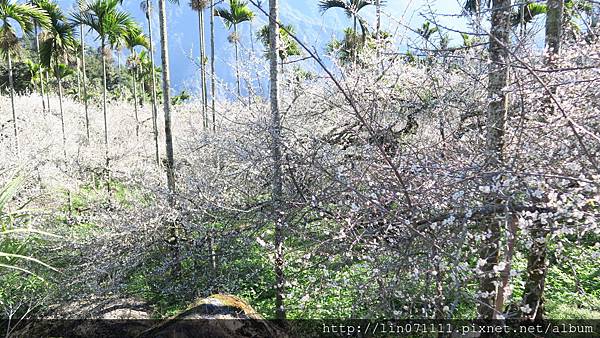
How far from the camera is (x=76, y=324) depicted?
5.27 m

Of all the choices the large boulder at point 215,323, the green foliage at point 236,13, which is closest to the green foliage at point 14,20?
the green foliage at point 236,13

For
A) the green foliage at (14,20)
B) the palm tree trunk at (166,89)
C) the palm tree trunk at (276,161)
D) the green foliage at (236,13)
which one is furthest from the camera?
the green foliage at (236,13)

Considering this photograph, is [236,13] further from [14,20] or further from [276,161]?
[276,161]

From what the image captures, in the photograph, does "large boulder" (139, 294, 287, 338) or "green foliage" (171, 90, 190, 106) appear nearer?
"large boulder" (139, 294, 287, 338)

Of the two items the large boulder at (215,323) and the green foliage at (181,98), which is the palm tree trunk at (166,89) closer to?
the large boulder at (215,323)

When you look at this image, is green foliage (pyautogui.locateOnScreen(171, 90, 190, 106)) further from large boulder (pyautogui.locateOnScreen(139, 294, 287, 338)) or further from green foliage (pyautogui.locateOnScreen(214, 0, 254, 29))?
large boulder (pyautogui.locateOnScreen(139, 294, 287, 338))

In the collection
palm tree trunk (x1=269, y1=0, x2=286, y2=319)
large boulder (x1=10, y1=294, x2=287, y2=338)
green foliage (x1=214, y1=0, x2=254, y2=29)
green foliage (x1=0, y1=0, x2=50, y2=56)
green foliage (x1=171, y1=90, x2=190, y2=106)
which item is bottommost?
large boulder (x1=10, y1=294, x2=287, y2=338)

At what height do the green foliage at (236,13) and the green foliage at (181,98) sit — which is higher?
the green foliage at (236,13)

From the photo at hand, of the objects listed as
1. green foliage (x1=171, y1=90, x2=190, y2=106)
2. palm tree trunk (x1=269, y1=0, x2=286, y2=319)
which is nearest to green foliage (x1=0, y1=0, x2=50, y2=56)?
palm tree trunk (x1=269, y1=0, x2=286, y2=319)

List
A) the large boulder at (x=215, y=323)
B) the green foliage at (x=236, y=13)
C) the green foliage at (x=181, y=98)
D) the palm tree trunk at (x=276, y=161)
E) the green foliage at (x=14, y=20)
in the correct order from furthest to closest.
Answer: the green foliage at (x=181, y=98)
the green foliage at (x=236, y=13)
the green foliage at (x=14, y=20)
the palm tree trunk at (x=276, y=161)
the large boulder at (x=215, y=323)

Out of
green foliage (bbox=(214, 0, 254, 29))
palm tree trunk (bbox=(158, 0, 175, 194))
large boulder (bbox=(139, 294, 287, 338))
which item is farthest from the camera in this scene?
green foliage (bbox=(214, 0, 254, 29))

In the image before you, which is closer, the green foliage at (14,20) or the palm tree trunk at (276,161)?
the palm tree trunk at (276,161)

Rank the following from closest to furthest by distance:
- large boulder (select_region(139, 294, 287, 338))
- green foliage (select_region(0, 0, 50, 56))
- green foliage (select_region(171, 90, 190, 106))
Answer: large boulder (select_region(139, 294, 287, 338)) < green foliage (select_region(0, 0, 50, 56)) < green foliage (select_region(171, 90, 190, 106))

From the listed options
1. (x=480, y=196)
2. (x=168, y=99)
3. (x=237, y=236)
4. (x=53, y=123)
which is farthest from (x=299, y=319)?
(x=53, y=123)
